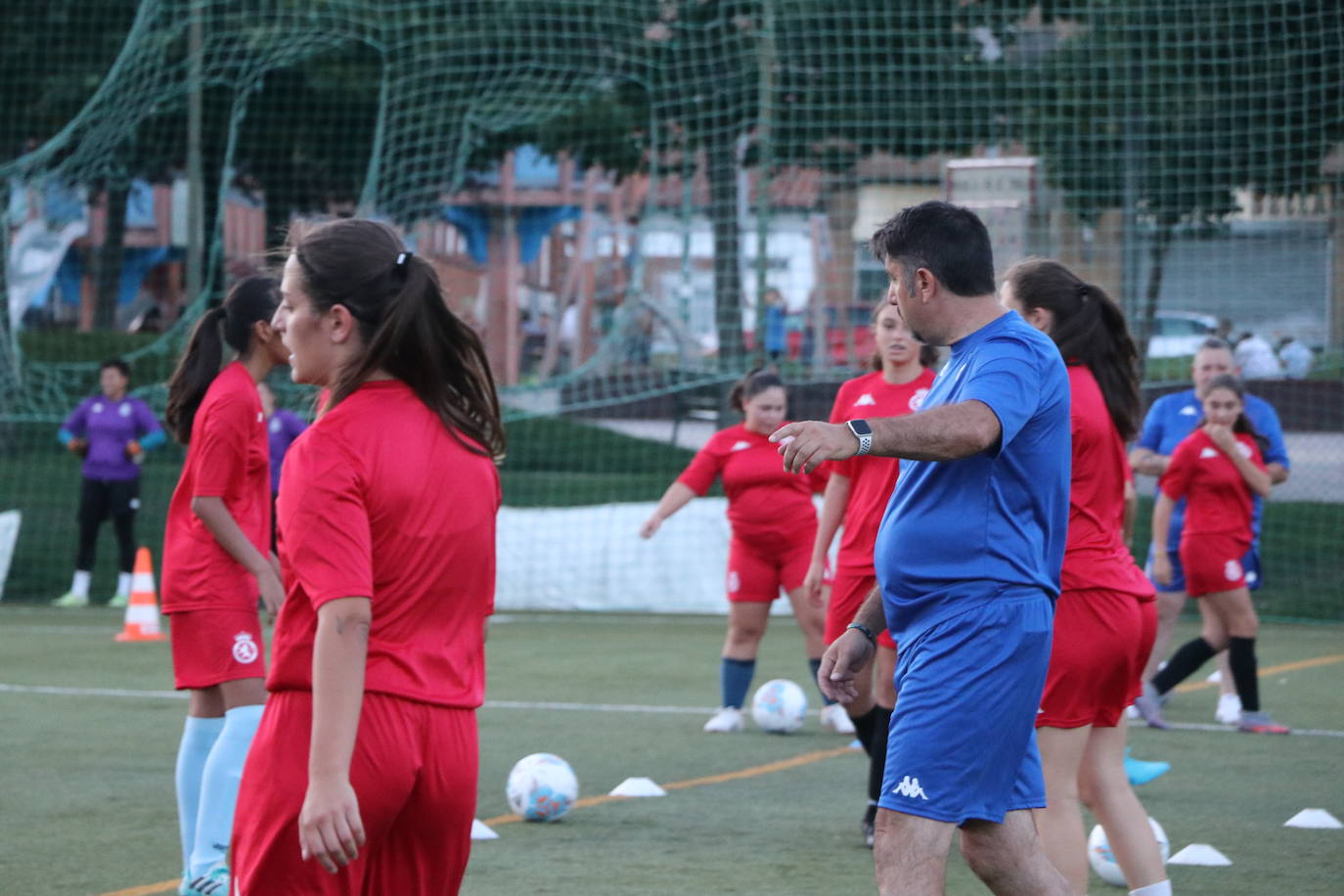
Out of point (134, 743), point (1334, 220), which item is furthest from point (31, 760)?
point (1334, 220)

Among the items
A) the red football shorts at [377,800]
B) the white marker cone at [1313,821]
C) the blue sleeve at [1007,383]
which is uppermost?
the blue sleeve at [1007,383]

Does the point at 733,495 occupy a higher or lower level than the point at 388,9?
lower

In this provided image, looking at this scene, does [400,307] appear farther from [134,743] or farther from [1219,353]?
[1219,353]

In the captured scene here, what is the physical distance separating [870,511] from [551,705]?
381cm

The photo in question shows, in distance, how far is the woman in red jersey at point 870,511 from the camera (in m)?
6.48

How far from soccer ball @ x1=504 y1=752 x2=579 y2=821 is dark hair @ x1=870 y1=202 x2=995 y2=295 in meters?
3.55

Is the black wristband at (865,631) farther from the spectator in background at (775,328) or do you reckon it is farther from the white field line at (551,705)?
the spectator in background at (775,328)

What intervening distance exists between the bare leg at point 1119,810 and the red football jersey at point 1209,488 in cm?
448

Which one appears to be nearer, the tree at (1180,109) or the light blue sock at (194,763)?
the light blue sock at (194,763)

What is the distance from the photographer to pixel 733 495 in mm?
9805

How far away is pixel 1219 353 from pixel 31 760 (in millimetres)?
5998

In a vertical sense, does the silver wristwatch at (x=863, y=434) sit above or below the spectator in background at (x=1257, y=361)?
above

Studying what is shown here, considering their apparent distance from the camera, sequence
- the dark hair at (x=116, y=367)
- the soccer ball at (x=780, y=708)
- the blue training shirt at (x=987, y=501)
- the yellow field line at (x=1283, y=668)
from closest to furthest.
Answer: the blue training shirt at (x=987, y=501) < the soccer ball at (x=780, y=708) < the yellow field line at (x=1283, y=668) < the dark hair at (x=116, y=367)

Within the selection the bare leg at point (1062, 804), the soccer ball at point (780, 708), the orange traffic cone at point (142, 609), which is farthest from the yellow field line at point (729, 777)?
the orange traffic cone at point (142, 609)
